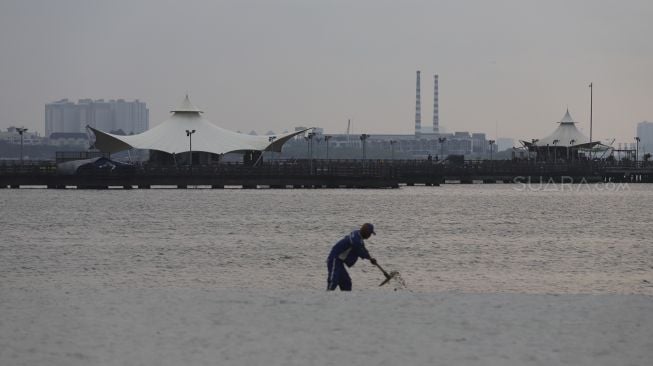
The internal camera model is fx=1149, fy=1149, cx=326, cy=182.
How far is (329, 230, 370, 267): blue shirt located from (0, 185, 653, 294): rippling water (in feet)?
22.0

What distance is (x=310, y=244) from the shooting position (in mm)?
41594

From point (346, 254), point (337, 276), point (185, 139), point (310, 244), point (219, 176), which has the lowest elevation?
point (310, 244)

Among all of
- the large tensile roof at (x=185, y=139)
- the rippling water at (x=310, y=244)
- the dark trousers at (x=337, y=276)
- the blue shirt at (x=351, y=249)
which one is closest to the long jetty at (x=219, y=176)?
the large tensile roof at (x=185, y=139)

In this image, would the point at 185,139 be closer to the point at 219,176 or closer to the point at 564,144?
the point at 219,176

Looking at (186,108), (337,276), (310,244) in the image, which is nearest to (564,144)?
(186,108)

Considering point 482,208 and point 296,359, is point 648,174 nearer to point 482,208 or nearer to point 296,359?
point 482,208

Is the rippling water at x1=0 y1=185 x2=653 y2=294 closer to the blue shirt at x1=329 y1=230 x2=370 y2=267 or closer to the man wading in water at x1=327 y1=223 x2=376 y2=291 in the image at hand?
the man wading in water at x1=327 y1=223 x2=376 y2=291

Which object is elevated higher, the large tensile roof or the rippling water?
the large tensile roof

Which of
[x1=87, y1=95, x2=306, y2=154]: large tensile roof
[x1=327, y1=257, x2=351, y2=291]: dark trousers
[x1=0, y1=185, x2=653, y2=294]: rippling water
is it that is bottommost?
[x1=0, y1=185, x2=653, y2=294]: rippling water

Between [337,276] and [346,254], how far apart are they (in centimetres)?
70

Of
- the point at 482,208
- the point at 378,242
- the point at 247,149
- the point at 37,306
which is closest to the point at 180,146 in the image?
the point at 247,149

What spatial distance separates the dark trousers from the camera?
19500 mm

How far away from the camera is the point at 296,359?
1313 cm

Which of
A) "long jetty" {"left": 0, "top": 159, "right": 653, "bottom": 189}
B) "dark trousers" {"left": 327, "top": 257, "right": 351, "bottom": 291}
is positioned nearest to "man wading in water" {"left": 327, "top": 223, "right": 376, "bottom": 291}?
"dark trousers" {"left": 327, "top": 257, "right": 351, "bottom": 291}
